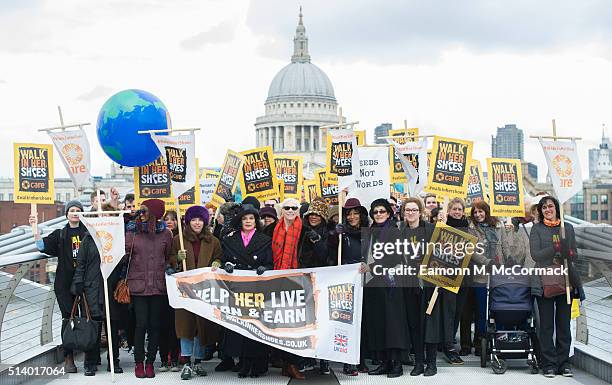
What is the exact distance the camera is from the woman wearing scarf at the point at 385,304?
10.7 m

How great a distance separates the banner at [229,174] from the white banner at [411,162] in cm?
301

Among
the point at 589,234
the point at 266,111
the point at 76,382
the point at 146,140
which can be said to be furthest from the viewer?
the point at 266,111

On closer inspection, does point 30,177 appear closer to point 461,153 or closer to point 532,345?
point 461,153

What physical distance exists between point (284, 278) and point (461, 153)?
429 cm

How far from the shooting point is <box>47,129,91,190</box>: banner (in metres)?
12.2

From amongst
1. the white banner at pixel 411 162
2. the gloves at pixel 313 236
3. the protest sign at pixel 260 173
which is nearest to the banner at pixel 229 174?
the protest sign at pixel 260 173

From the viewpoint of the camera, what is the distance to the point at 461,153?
550 inches

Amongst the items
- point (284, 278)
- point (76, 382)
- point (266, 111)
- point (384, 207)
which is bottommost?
point (76, 382)

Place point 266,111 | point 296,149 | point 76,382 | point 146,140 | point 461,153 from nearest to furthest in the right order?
point 76,382 → point 146,140 → point 461,153 → point 296,149 → point 266,111

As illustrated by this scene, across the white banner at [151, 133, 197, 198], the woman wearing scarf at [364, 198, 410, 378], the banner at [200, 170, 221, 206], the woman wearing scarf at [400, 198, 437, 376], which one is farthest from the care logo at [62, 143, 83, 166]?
the banner at [200, 170, 221, 206]

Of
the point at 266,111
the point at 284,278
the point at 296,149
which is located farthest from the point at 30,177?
the point at 266,111

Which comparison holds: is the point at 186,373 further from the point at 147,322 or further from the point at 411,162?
the point at 411,162

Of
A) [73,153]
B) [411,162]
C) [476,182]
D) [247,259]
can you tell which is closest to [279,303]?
[247,259]

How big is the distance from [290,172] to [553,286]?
1095cm
